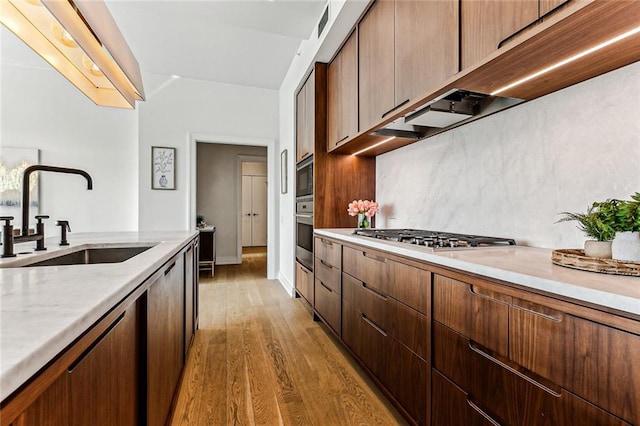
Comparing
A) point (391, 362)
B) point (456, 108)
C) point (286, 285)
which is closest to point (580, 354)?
point (391, 362)

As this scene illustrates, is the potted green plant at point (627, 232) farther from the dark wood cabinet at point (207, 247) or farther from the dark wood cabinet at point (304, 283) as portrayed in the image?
the dark wood cabinet at point (207, 247)

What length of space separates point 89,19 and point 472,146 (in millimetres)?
1981

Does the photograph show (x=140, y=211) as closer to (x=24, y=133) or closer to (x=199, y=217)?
(x=199, y=217)

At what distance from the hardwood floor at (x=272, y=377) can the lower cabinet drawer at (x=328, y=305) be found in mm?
156

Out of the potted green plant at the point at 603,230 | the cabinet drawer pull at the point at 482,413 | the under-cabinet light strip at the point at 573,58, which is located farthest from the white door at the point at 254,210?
the potted green plant at the point at 603,230

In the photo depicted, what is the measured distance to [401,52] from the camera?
181 cm

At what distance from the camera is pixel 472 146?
1.93m

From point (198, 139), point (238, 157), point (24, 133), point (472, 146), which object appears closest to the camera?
point (472, 146)

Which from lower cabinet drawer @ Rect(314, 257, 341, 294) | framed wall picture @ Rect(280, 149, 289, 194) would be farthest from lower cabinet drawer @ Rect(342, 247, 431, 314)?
framed wall picture @ Rect(280, 149, 289, 194)

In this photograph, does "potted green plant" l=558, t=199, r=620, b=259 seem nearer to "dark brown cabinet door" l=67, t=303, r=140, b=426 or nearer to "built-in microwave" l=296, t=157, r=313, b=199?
"dark brown cabinet door" l=67, t=303, r=140, b=426

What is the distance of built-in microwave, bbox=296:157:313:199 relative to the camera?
322cm

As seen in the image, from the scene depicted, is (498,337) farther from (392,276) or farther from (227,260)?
(227,260)

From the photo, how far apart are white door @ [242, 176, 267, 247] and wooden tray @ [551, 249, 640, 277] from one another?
7.75 meters

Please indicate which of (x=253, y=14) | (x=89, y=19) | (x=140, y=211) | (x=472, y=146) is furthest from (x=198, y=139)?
(x=472, y=146)
